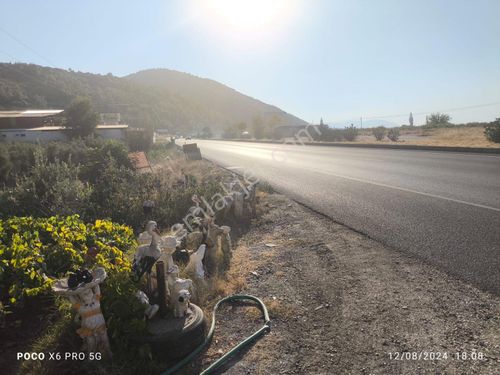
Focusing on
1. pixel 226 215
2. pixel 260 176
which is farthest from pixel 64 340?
pixel 260 176

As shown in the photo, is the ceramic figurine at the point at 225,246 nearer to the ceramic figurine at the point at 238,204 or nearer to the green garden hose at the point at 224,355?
the green garden hose at the point at 224,355

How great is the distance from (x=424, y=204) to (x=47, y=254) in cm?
635

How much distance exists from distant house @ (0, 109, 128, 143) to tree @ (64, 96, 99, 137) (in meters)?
0.64

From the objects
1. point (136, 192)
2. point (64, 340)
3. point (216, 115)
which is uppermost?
point (216, 115)

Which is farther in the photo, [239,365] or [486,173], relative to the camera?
[486,173]

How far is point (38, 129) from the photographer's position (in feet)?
114

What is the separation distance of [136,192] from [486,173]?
30.5 feet

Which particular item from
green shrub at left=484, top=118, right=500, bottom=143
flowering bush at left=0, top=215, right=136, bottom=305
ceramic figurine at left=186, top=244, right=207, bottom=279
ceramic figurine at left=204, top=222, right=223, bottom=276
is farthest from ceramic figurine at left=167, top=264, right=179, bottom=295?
green shrub at left=484, top=118, right=500, bottom=143

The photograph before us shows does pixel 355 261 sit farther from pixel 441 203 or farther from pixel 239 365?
pixel 441 203

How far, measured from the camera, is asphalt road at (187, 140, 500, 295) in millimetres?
4500

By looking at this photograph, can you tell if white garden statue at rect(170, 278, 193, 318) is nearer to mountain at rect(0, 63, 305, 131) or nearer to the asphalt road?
the asphalt road

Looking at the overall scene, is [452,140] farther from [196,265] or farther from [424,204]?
[196,265]

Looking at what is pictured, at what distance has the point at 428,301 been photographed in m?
3.44

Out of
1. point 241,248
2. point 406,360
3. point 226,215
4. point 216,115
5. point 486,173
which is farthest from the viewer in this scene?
point 216,115
